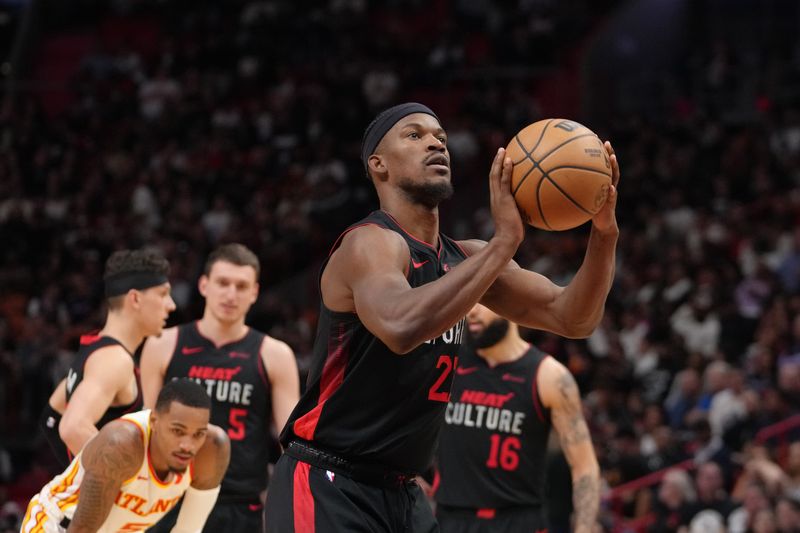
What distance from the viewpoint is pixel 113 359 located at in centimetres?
569

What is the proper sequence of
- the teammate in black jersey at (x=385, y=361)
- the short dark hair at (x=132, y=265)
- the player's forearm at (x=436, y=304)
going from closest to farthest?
the player's forearm at (x=436, y=304) → the teammate in black jersey at (x=385, y=361) → the short dark hair at (x=132, y=265)

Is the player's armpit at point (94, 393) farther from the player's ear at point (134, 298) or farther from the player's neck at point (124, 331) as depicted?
the player's ear at point (134, 298)

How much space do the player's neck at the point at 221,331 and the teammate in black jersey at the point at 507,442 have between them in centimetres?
125

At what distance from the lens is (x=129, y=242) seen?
53.9ft

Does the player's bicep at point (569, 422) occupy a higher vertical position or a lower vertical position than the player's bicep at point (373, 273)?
lower

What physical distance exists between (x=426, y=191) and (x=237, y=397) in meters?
2.78

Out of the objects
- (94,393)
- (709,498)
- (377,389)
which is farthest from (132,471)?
(709,498)

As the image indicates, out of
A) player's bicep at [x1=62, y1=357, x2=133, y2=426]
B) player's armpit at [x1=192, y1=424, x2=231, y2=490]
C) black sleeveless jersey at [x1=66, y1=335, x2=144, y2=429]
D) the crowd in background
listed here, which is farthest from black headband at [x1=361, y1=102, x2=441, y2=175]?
the crowd in background

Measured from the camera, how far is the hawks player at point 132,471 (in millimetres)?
4898

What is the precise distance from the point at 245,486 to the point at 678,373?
683 cm

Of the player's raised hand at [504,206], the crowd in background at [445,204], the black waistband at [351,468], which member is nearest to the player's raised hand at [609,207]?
the player's raised hand at [504,206]

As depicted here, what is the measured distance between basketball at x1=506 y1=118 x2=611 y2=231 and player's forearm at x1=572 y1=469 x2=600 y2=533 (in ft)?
8.72

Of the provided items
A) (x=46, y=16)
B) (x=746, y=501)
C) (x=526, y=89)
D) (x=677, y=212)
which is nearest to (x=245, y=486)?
(x=746, y=501)

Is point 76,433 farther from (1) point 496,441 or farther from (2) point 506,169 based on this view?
(2) point 506,169
